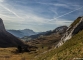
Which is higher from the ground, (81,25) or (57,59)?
(81,25)

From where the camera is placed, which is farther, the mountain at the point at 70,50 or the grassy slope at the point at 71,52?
the mountain at the point at 70,50

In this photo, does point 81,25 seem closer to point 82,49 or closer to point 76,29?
point 76,29

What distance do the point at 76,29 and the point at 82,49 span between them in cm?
3618

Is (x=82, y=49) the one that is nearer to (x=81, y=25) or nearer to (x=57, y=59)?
(x=57, y=59)

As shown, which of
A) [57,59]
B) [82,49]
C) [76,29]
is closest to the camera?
[82,49]

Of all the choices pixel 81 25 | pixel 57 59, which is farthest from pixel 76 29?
pixel 57 59

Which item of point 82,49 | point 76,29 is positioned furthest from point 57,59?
point 76,29

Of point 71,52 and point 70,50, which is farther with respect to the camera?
point 70,50

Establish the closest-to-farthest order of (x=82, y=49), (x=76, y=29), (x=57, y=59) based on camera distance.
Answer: (x=82, y=49)
(x=57, y=59)
(x=76, y=29)

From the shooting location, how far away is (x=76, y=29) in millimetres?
71312

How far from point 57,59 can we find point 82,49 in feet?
20.1

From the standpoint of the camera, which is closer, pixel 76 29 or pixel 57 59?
pixel 57 59

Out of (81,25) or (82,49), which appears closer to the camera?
(82,49)

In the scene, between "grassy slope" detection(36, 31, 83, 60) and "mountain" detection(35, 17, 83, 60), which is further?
"mountain" detection(35, 17, 83, 60)
